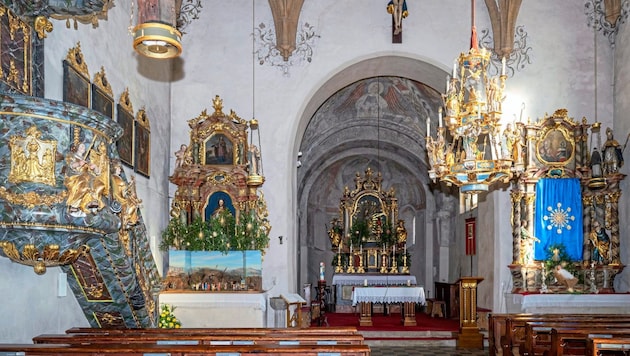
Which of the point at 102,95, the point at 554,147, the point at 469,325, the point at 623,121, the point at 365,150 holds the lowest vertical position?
the point at 469,325

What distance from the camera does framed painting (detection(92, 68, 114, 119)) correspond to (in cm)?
906

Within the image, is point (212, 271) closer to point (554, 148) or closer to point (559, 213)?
point (559, 213)

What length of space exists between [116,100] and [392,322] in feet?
32.2

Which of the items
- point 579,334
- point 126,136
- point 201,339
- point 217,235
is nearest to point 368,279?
point 217,235

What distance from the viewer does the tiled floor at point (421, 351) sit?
12727 mm

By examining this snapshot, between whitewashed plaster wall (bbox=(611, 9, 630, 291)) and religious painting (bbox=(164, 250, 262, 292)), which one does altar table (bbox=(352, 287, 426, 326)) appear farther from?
whitewashed plaster wall (bbox=(611, 9, 630, 291))

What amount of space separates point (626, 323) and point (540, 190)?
14.4 ft

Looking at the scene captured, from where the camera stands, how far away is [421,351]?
1312 centimetres

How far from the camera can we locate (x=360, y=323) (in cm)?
1605

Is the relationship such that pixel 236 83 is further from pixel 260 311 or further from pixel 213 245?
pixel 260 311

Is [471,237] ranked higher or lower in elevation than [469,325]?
higher

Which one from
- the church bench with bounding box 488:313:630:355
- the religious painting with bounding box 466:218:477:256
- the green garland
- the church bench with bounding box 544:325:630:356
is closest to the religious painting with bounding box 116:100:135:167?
the green garland

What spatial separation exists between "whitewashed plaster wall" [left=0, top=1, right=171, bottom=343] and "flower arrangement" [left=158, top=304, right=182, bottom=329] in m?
1.37

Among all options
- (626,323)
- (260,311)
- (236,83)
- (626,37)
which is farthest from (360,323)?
(626,37)
